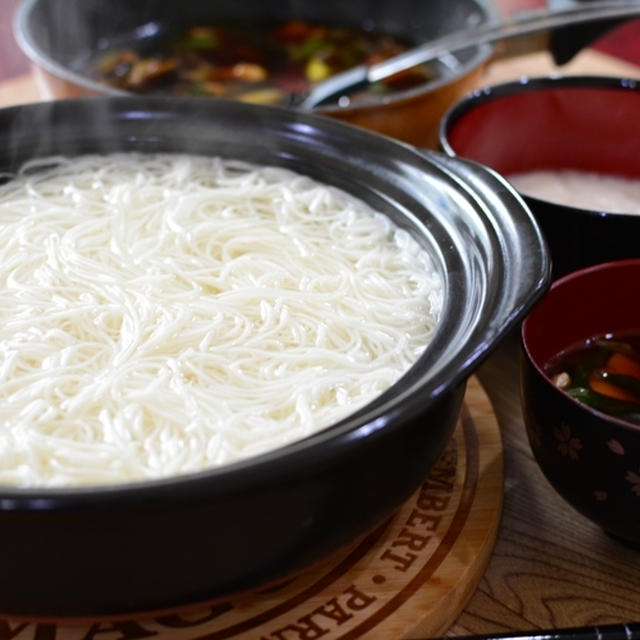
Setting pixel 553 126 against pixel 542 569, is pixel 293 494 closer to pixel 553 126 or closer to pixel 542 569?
pixel 542 569

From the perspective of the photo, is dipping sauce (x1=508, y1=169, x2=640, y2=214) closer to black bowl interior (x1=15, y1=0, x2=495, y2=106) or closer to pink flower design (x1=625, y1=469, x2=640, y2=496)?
black bowl interior (x1=15, y1=0, x2=495, y2=106)

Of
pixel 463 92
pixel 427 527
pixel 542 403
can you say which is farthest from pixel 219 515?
pixel 463 92

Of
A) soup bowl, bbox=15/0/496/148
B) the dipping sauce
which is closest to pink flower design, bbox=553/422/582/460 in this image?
the dipping sauce

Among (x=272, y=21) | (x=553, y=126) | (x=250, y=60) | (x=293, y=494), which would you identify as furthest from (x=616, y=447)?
(x=272, y=21)

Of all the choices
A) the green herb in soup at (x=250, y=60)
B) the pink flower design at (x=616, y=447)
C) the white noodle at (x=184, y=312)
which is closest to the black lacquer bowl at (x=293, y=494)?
the white noodle at (x=184, y=312)

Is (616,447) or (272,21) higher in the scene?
(272,21)

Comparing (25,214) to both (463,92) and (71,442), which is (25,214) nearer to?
(71,442)

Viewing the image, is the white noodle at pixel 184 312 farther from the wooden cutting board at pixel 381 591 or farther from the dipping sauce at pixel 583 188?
the dipping sauce at pixel 583 188
